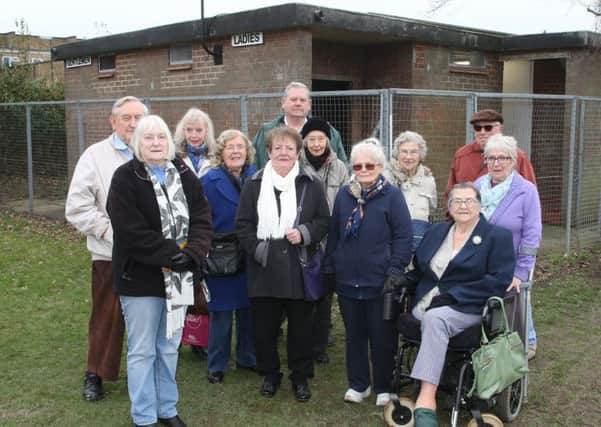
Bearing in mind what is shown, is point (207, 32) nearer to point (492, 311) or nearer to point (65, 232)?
point (65, 232)

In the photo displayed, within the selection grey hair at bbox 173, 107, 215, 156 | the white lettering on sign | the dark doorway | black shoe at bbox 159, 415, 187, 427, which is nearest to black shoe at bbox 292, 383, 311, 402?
black shoe at bbox 159, 415, 187, 427

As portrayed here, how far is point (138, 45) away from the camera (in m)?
11.4

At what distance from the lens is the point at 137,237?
359cm

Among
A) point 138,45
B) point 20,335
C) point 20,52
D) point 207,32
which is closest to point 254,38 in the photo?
point 207,32

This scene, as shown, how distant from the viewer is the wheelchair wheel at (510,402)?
13.3 ft

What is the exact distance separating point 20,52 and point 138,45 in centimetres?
862

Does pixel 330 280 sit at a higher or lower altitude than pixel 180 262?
lower

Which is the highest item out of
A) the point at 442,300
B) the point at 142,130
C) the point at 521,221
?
the point at 142,130

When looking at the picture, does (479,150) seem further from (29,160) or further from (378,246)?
(29,160)

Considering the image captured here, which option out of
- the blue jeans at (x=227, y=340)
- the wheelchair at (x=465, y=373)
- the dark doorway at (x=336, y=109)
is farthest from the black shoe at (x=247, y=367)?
the dark doorway at (x=336, y=109)

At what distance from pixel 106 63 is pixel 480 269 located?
10.1m

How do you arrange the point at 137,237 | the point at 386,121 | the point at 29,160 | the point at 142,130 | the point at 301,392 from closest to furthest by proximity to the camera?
the point at 137,237 → the point at 142,130 → the point at 301,392 → the point at 386,121 → the point at 29,160

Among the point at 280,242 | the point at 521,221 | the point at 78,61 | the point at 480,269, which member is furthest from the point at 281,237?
the point at 78,61

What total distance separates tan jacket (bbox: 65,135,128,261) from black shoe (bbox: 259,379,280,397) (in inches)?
52.6
